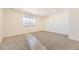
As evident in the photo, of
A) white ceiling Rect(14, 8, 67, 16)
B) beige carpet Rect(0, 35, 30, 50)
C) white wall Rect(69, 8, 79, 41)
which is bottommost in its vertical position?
beige carpet Rect(0, 35, 30, 50)

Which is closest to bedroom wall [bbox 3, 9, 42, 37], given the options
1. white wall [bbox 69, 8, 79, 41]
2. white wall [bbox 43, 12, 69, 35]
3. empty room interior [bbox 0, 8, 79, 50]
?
empty room interior [bbox 0, 8, 79, 50]

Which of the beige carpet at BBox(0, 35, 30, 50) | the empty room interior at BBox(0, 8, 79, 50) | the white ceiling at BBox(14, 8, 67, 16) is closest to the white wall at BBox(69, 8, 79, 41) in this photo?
the empty room interior at BBox(0, 8, 79, 50)

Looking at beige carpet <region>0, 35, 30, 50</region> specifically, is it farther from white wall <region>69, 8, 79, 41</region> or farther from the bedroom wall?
white wall <region>69, 8, 79, 41</region>

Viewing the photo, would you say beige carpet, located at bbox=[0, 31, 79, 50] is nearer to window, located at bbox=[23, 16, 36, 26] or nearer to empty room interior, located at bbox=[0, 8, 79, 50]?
empty room interior, located at bbox=[0, 8, 79, 50]

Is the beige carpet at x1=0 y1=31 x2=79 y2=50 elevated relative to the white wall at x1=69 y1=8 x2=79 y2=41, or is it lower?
lower

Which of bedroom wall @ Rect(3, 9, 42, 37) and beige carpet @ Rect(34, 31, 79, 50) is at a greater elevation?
bedroom wall @ Rect(3, 9, 42, 37)

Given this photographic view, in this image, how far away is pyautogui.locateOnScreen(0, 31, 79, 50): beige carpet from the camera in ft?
4.82

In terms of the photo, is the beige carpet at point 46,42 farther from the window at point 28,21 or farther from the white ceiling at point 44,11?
the white ceiling at point 44,11

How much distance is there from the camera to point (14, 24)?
4.91 feet

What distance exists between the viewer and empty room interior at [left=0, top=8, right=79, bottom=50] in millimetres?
1474

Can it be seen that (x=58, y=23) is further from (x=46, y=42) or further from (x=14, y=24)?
(x=14, y=24)

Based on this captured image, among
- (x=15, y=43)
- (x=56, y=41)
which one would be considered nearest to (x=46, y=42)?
(x=56, y=41)
